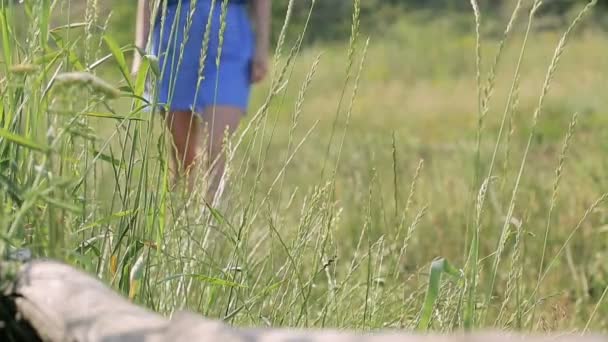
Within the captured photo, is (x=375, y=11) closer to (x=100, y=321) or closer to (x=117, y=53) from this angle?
(x=117, y=53)

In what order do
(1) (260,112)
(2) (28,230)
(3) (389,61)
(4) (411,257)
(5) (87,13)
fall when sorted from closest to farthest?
(2) (28,230) < (5) (87,13) < (1) (260,112) < (4) (411,257) < (3) (389,61)

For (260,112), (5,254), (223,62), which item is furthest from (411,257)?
(5,254)

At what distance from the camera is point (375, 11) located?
817 inches

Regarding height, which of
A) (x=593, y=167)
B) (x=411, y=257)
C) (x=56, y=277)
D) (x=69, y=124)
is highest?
(x=69, y=124)

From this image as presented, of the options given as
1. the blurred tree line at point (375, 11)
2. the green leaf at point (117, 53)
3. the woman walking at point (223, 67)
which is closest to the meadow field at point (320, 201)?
the green leaf at point (117, 53)

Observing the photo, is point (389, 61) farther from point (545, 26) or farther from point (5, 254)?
point (5, 254)

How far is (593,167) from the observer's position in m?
4.88

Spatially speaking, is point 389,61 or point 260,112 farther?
point 389,61

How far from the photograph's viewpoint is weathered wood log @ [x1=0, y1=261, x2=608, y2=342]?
3.37 feet

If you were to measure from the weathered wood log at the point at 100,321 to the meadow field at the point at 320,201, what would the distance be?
8 centimetres

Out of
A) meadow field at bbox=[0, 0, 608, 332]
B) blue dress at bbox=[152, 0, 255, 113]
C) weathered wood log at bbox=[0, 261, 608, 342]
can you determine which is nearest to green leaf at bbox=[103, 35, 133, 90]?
meadow field at bbox=[0, 0, 608, 332]

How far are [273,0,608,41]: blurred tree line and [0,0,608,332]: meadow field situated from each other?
802cm

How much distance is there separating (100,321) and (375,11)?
19910 millimetres

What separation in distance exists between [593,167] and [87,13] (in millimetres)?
3389
